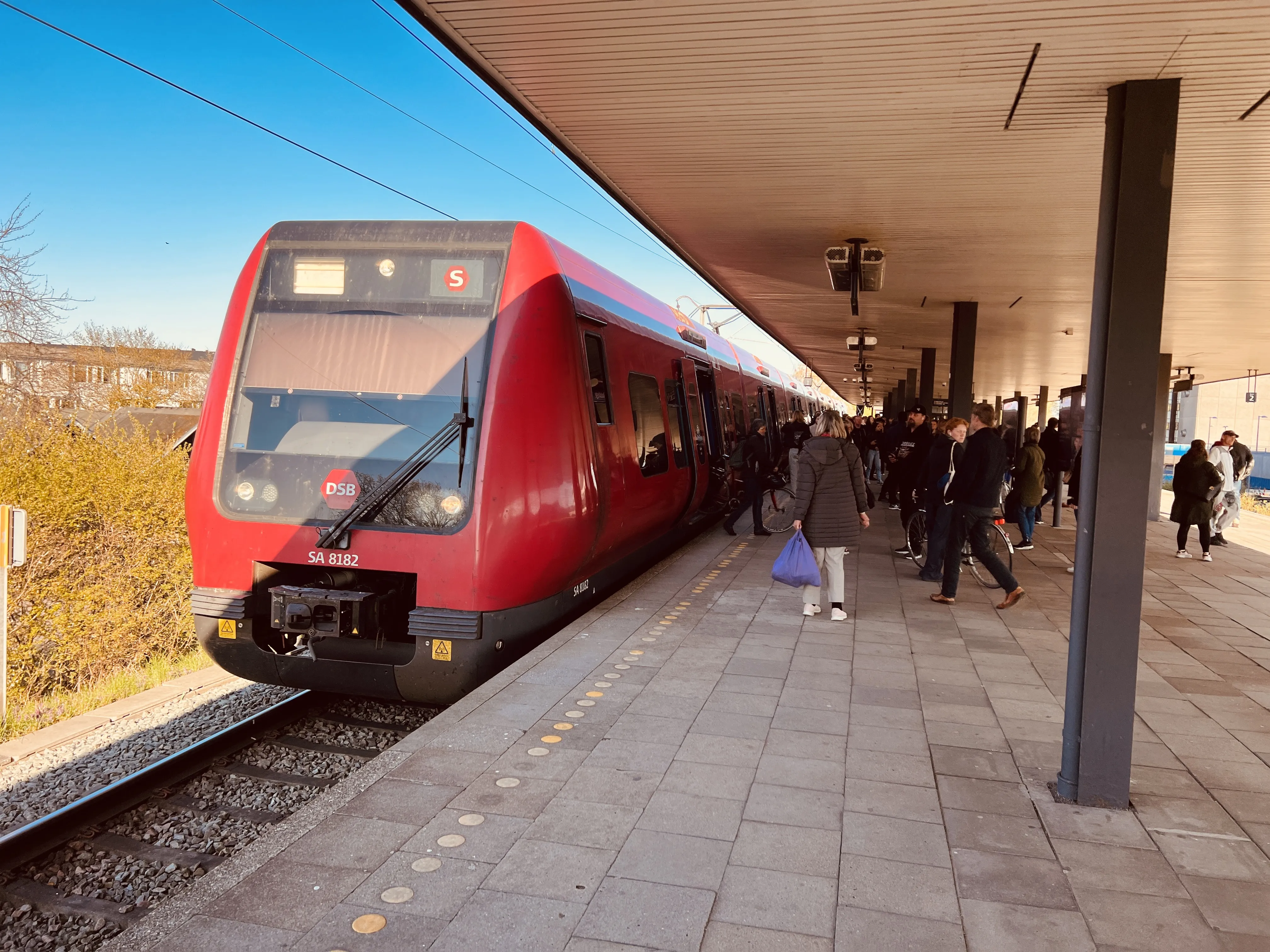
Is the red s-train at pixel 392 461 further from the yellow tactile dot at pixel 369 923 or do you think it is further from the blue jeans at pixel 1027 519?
the blue jeans at pixel 1027 519

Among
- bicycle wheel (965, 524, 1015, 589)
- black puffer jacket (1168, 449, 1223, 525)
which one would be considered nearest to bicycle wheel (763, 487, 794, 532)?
bicycle wheel (965, 524, 1015, 589)

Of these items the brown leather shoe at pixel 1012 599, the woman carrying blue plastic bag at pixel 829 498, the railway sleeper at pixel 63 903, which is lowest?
the railway sleeper at pixel 63 903

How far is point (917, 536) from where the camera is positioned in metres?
10.3

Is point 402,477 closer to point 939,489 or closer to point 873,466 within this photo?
point 939,489

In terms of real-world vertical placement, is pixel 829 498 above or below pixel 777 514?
above

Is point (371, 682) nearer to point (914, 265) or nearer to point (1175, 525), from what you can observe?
point (914, 265)

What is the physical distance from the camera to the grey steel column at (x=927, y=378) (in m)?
16.8

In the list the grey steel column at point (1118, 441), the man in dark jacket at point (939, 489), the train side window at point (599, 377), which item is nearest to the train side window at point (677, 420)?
the train side window at point (599, 377)

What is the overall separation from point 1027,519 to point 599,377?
7.45m

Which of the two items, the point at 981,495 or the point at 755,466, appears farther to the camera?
the point at 755,466

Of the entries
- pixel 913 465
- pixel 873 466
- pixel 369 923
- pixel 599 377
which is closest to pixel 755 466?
pixel 913 465

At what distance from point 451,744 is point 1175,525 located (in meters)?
16.2

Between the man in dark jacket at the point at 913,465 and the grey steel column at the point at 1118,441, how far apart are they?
6017mm

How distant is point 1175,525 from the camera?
16250 millimetres
